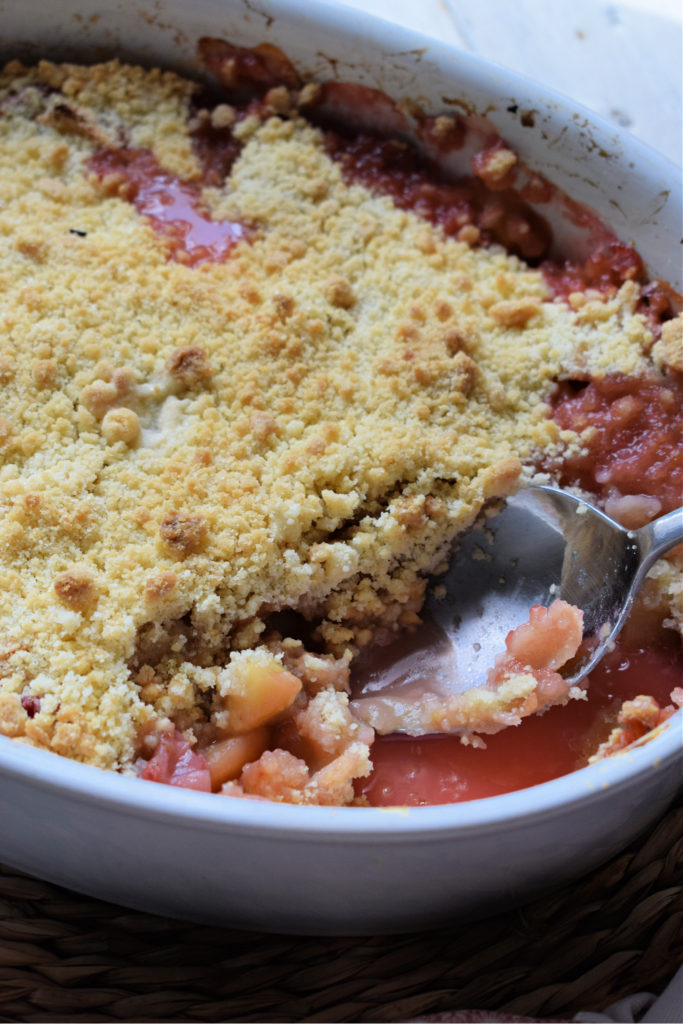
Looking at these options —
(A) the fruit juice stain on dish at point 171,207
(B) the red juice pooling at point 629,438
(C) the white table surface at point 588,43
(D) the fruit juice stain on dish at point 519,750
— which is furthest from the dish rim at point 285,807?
(C) the white table surface at point 588,43

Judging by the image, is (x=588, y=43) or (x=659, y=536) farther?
(x=588, y=43)

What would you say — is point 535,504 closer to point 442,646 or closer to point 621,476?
point 621,476

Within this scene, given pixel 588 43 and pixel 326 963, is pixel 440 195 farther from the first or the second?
pixel 326 963

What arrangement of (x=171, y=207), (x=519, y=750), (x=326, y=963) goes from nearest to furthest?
1. (x=326, y=963)
2. (x=519, y=750)
3. (x=171, y=207)

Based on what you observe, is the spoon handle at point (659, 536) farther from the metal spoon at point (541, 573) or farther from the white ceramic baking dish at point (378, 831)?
the white ceramic baking dish at point (378, 831)

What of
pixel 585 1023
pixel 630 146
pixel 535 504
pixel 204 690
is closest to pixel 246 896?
pixel 204 690

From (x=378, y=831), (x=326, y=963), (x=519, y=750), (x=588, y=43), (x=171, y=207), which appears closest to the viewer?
(x=378, y=831)

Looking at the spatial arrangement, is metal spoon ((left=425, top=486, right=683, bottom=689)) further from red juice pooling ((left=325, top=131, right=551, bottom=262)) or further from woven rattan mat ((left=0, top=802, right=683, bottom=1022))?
red juice pooling ((left=325, top=131, right=551, bottom=262))

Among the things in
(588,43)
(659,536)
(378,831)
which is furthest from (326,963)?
(588,43)
